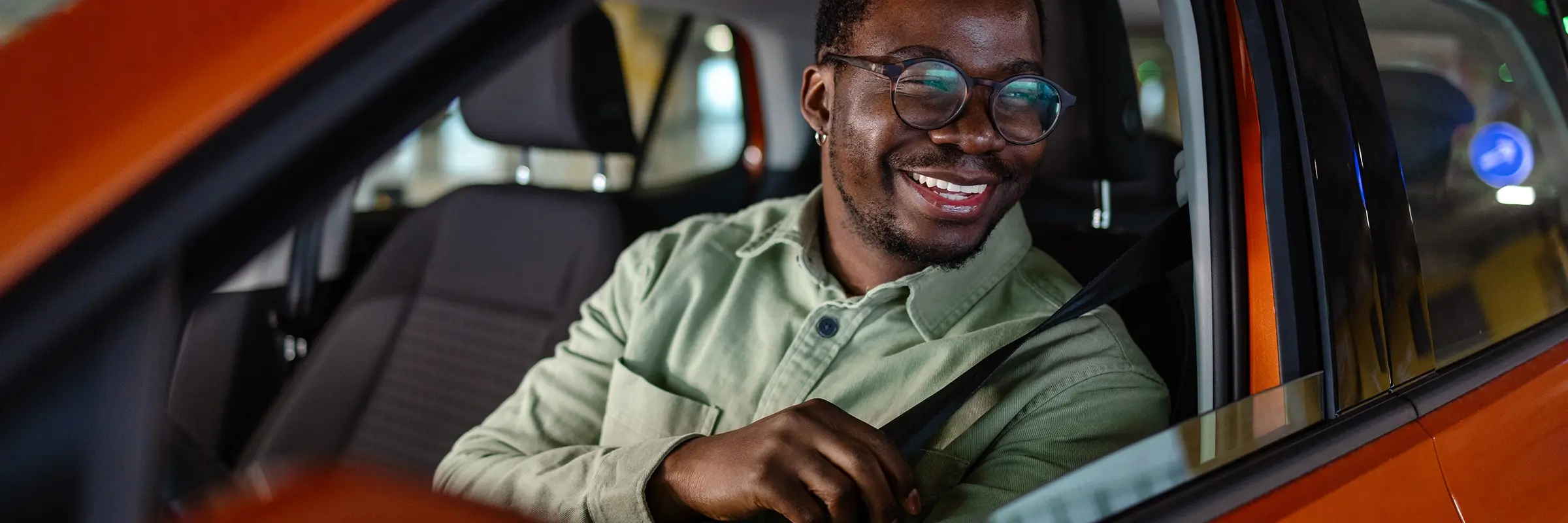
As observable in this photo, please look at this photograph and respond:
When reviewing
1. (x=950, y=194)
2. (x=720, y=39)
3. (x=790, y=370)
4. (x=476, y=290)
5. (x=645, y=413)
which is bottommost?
(x=476, y=290)

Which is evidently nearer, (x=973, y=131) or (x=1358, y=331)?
(x=1358, y=331)

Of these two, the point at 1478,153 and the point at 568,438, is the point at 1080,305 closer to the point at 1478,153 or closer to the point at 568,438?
the point at 1478,153

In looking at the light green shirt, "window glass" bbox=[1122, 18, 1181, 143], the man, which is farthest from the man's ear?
"window glass" bbox=[1122, 18, 1181, 143]

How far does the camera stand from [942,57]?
133 cm

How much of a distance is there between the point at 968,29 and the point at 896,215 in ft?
0.80

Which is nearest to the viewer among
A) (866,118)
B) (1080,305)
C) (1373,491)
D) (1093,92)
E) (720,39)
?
(1373,491)

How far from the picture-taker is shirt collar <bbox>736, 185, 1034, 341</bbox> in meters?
1.37

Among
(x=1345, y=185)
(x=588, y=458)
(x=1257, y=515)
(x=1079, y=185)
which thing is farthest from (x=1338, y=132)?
(x=588, y=458)

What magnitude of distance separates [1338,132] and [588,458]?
826 mm

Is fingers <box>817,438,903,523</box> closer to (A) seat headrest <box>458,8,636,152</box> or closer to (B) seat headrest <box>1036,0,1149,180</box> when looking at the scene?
(B) seat headrest <box>1036,0,1149,180</box>

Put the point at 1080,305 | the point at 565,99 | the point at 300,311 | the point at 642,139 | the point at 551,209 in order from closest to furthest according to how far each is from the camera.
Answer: the point at 1080,305
the point at 565,99
the point at 551,209
the point at 300,311
the point at 642,139

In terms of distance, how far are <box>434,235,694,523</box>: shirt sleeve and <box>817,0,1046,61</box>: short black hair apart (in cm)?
39

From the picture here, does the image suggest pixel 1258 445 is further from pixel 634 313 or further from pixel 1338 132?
pixel 634 313

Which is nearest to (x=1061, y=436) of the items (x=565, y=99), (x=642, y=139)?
(x=565, y=99)
